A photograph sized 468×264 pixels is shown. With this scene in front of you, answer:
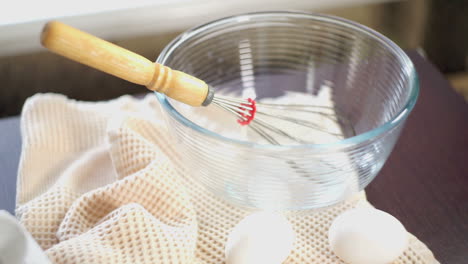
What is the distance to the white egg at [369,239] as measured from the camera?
1.55 feet

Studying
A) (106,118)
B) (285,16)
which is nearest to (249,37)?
(285,16)

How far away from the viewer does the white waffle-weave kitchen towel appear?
1.57ft

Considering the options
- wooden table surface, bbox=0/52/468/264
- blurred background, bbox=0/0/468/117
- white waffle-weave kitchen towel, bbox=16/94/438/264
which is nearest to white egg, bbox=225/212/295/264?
white waffle-weave kitchen towel, bbox=16/94/438/264

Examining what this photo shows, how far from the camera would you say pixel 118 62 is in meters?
0.43

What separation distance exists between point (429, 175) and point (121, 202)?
1.05ft

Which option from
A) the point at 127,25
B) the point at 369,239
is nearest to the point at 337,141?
the point at 369,239

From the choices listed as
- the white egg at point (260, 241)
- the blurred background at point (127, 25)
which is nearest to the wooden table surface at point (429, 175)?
the white egg at point (260, 241)

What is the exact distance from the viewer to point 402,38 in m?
1.23

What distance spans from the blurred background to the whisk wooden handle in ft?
1.79

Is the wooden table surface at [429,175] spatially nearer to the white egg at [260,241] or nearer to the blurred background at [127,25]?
the white egg at [260,241]

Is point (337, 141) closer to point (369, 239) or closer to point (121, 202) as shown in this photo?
point (369, 239)

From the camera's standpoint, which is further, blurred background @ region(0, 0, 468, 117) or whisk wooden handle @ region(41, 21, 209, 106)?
blurred background @ region(0, 0, 468, 117)

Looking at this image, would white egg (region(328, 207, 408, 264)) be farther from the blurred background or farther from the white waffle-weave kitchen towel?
the blurred background

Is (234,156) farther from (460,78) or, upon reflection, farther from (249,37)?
(460,78)
